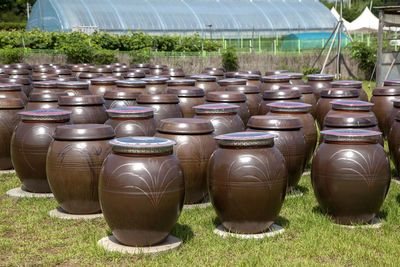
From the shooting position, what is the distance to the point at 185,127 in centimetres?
741

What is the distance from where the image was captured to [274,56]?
90.9 feet

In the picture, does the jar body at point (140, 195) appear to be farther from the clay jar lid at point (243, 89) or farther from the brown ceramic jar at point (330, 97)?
the brown ceramic jar at point (330, 97)

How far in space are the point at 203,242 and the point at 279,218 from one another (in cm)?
131

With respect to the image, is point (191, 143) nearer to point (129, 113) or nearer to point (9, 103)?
point (129, 113)

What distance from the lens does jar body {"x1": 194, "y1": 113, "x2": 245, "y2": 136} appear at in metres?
8.27

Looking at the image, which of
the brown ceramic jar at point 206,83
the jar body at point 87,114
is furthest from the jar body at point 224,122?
the brown ceramic jar at point 206,83

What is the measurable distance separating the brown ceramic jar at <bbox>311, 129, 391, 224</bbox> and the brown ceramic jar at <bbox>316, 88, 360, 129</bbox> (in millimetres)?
4884

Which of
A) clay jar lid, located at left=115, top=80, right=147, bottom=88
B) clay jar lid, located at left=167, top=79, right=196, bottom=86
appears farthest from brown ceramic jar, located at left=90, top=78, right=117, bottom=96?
clay jar lid, located at left=167, top=79, right=196, bottom=86

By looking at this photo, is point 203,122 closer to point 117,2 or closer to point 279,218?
point 279,218

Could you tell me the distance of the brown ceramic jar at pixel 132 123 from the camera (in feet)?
26.5

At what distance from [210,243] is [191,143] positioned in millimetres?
1595

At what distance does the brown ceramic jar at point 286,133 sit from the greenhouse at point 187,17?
92.0 ft

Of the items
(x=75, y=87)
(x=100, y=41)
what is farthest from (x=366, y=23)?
(x=75, y=87)

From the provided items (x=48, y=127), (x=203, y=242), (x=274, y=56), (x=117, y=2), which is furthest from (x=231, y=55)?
(x=203, y=242)
